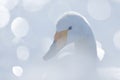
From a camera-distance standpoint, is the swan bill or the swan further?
the swan bill

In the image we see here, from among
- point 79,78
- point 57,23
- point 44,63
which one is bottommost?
point 79,78

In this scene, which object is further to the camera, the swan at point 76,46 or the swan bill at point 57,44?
the swan bill at point 57,44

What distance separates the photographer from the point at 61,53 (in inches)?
326

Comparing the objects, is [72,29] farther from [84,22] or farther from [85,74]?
[85,74]

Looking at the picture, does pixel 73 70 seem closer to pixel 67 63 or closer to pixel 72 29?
pixel 67 63

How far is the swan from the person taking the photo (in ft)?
26.2

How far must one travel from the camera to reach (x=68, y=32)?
8.60 metres

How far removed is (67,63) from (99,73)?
0.57 meters

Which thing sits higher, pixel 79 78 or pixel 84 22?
pixel 84 22

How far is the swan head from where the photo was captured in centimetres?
831

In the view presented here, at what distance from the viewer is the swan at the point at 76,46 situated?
7.98 meters

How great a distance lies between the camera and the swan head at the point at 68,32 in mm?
8312

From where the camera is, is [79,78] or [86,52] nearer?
[79,78]

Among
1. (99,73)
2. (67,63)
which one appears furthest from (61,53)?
(99,73)
